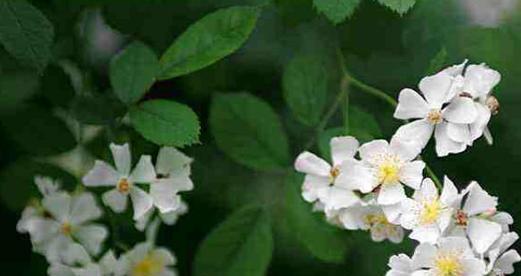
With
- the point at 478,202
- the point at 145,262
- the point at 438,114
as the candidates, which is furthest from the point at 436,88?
the point at 145,262

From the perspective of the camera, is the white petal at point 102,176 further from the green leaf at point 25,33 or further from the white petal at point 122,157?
the green leaf at point 25,33

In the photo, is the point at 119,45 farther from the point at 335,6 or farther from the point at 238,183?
the point at 335,6

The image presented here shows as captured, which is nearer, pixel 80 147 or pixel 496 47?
pixel 496 47

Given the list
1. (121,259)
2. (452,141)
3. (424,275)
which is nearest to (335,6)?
(452,141)

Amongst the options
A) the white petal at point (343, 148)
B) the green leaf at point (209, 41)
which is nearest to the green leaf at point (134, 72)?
the green leaf at point (209, 41)

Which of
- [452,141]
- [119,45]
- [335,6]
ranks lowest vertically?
[119,45]

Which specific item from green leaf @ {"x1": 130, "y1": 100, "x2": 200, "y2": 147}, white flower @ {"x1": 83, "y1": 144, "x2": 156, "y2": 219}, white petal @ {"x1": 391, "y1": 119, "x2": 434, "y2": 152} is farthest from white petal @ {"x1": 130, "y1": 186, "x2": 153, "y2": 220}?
white petal @ {"x1": 391, "y1": 119, "x2": 434, "y2": 152}

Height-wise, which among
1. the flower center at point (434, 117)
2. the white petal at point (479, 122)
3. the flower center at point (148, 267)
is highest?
the white petal at point (479, 122)

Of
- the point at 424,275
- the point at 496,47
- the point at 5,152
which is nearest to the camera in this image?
the point at 424,275
